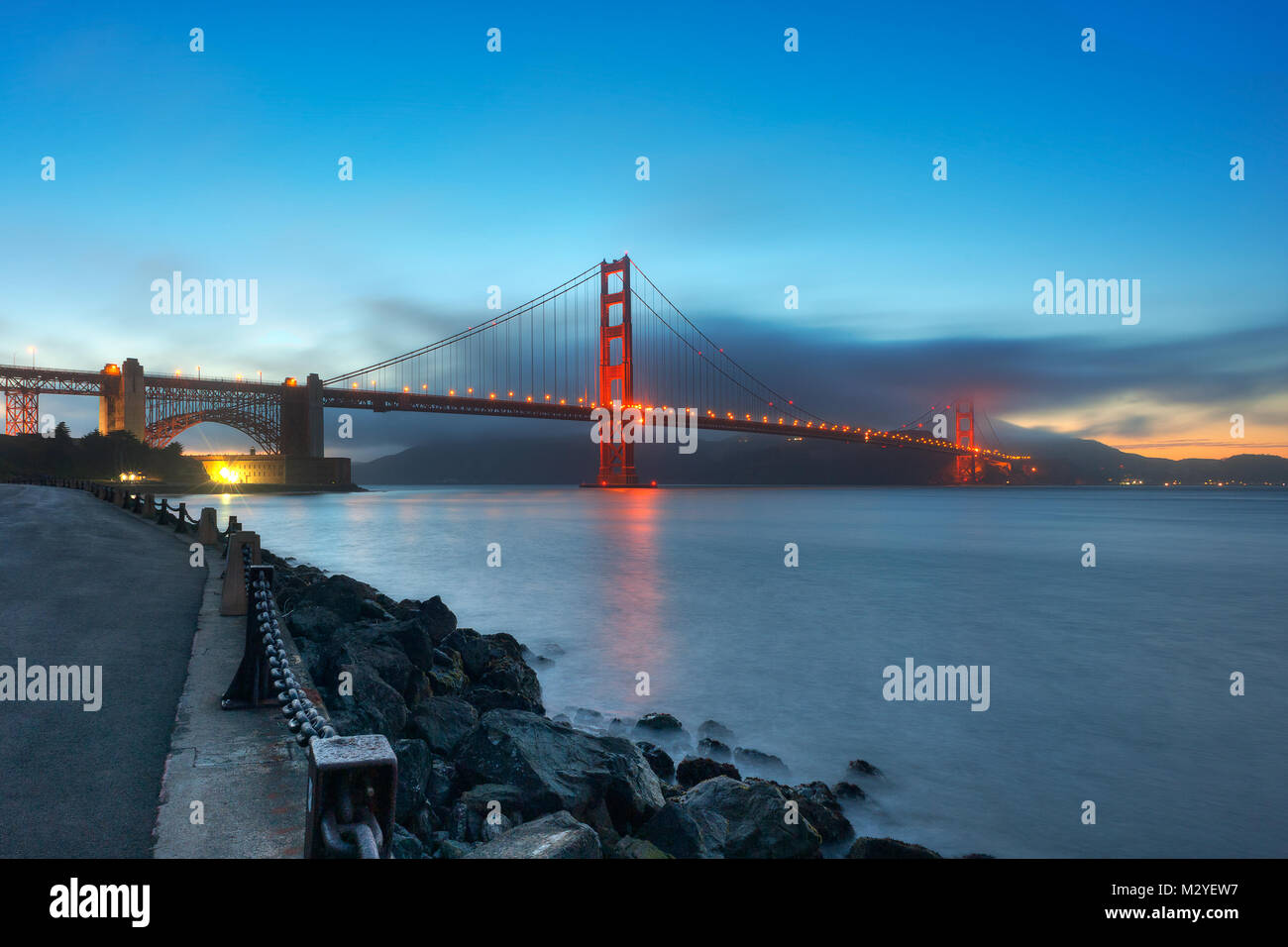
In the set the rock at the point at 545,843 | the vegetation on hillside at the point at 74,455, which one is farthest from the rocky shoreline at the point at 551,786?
the vegetation on hillside at the point at 74,455

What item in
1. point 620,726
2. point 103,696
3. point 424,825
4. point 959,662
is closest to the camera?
point 424,825

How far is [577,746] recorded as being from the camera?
559cm

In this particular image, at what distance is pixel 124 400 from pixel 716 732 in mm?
87674

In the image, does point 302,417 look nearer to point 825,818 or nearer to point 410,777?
point 410,777

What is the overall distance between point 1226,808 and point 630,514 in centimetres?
4702

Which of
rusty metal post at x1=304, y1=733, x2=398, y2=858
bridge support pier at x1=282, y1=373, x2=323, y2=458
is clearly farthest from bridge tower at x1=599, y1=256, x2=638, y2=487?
rusty metal post at x1=304, y1=733, x2=398, y2=858

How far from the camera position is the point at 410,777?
468 cm

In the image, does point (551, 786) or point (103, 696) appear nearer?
point (551, 786)

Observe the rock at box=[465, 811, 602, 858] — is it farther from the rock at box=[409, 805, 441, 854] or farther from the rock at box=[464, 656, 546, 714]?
the rock at box=[464, 656, 546, 714]

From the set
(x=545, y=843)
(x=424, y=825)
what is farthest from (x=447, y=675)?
(x=545, y=843)

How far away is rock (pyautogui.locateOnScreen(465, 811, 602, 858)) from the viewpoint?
3379 mm

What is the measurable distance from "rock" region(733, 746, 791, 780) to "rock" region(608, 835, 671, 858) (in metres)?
3.00
